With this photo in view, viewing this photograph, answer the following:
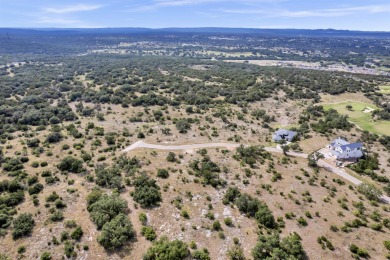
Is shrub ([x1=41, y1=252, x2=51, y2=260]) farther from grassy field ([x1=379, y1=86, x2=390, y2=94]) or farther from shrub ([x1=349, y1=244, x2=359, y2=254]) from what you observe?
grassy field ([x1=379, y1=86, x2=390, y2=94])

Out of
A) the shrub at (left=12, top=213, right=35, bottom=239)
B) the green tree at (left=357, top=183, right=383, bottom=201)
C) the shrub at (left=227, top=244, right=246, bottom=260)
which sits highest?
the shrub at (left=12, top=213, right=35, bottom=239)

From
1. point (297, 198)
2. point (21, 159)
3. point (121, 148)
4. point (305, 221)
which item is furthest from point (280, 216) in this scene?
point (21, 159)

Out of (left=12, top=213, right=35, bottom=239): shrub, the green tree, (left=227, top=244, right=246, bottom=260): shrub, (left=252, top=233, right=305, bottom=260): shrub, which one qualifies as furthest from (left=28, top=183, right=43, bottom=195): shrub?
the green tree

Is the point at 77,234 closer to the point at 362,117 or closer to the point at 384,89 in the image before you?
the point at 362,117

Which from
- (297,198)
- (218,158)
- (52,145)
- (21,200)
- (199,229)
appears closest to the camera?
(199,229)

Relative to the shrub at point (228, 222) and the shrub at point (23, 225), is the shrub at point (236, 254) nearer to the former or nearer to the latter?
the shrub at point (228, 222)

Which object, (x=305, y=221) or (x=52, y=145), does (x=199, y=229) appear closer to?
(x=305, y=221)

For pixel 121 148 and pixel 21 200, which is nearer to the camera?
pixel 21 200

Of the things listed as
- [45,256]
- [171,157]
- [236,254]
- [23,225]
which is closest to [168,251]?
[236,254]
